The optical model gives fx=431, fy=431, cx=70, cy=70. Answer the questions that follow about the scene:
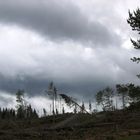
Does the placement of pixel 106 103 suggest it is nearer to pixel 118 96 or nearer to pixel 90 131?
pixel 118 96

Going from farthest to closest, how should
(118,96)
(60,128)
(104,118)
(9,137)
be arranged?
1. (118,96)
2. (104,118)
3. (60,128)
4. (9,137)

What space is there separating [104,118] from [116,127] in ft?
18.4

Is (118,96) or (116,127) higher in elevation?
(118,96)

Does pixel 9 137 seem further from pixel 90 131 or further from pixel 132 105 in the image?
pixel 132 105

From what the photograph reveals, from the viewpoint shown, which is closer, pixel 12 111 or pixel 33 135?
pixel 33 135

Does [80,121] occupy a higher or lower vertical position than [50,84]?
lower

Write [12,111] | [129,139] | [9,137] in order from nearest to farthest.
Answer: [129,139] < [9,137] < [12,111]

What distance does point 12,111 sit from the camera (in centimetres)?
15350

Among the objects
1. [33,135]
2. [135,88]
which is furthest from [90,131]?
[135,88]

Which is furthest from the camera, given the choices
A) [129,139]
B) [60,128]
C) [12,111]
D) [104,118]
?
[12,111]

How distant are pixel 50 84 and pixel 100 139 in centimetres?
9172

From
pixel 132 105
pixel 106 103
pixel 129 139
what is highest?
pixel 106 103

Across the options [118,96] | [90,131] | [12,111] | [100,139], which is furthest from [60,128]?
[12,111]

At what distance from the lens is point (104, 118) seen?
44375 millimetres
